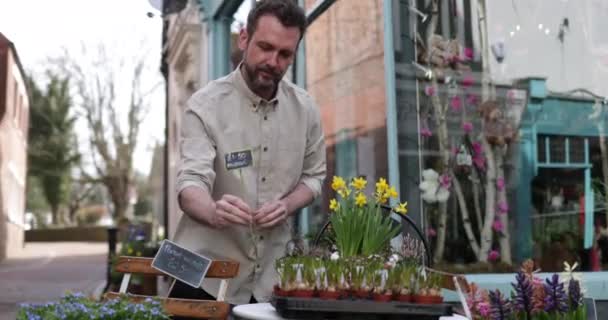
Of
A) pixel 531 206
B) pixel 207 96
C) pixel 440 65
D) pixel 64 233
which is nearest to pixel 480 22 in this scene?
pixel 440 65

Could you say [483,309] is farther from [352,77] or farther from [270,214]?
[352,77]

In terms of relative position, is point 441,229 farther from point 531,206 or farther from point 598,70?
point 598,70

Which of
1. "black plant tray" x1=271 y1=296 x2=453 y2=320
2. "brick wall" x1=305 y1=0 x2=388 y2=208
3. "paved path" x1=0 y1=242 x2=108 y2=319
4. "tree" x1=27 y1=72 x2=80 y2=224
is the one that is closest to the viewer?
"black plant tray" x1=271 y1=296 x2=453 y2=320

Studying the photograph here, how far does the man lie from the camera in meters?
2.02

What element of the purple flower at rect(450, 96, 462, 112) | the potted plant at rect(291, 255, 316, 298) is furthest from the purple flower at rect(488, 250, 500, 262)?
the potted plant at rect(291, 255, 316, 298)

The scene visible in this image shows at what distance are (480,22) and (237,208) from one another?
3706 mm

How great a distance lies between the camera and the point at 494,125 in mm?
5094

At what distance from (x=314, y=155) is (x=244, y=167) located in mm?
250

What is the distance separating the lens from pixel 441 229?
5.03 meters

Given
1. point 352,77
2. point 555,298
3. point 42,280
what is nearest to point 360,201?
point 555,298

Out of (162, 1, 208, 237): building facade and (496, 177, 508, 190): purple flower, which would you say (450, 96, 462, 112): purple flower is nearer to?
(496, 177, 508, 190): purple flower

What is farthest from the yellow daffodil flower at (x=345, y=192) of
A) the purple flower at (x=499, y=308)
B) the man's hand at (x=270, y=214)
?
the purple flower at (x=499, y=308)

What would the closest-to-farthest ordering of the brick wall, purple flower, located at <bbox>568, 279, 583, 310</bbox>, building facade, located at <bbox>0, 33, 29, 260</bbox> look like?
purple flower, located at <bbox>568, 279, 583, 310</bbox> < the brick wall < building facade, located at <bbox>0, 33, 29, 260</bbox>

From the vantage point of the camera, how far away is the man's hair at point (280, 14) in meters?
2.01
